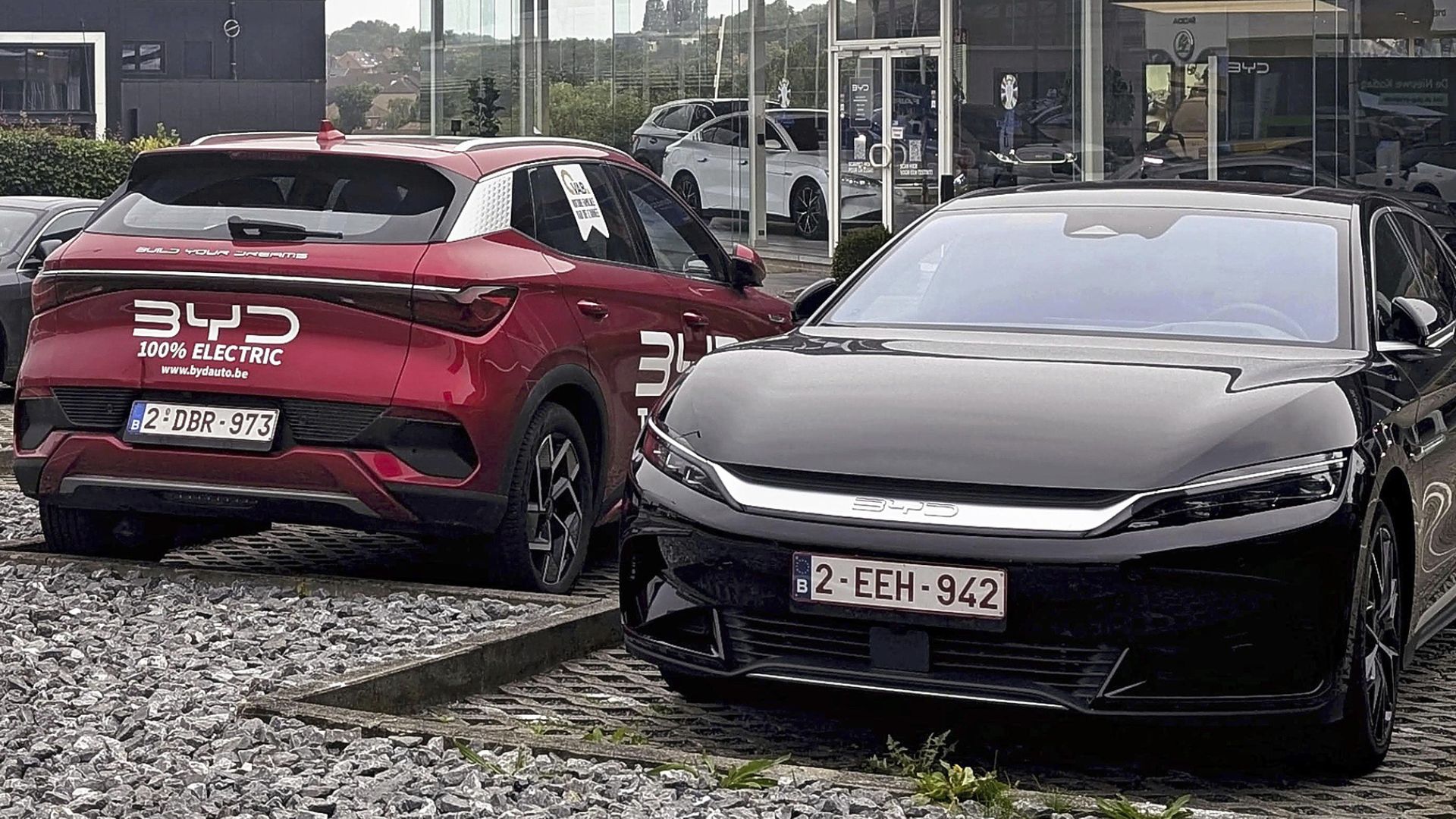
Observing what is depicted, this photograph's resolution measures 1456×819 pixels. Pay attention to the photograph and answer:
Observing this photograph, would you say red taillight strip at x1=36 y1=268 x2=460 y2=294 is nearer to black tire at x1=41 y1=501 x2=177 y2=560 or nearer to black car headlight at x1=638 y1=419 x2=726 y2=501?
black tire at x1=41 y1=501 x2=177 y2=560

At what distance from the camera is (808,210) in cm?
2444

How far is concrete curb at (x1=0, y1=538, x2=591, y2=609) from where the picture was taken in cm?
666

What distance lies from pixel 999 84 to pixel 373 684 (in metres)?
17.3

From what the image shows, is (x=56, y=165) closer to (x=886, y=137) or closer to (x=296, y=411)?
(x=886, y=137)

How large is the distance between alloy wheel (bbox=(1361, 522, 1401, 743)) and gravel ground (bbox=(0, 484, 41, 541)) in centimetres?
493

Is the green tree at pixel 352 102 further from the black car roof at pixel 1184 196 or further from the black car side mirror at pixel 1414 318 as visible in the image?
the black car side mirror at pixel 1414 318

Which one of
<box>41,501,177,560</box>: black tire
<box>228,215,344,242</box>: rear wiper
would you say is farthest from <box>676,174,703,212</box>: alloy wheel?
<box>228,215,344,242</box>: rear wiper

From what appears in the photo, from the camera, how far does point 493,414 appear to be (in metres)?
6.70

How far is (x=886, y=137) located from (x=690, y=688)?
18.0 meters

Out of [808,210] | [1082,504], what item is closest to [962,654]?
[1082,504]

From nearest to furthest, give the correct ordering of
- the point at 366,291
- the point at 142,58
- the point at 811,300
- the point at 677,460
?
the point at 677,460
the point at 811,300
the point at 366,291
the point at 142,58

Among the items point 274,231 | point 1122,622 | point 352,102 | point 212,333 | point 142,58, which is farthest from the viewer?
point 352,102

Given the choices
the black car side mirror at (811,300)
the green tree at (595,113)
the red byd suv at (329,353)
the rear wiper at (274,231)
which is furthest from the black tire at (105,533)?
the green tree at (595,113)

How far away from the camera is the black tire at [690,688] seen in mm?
5406
